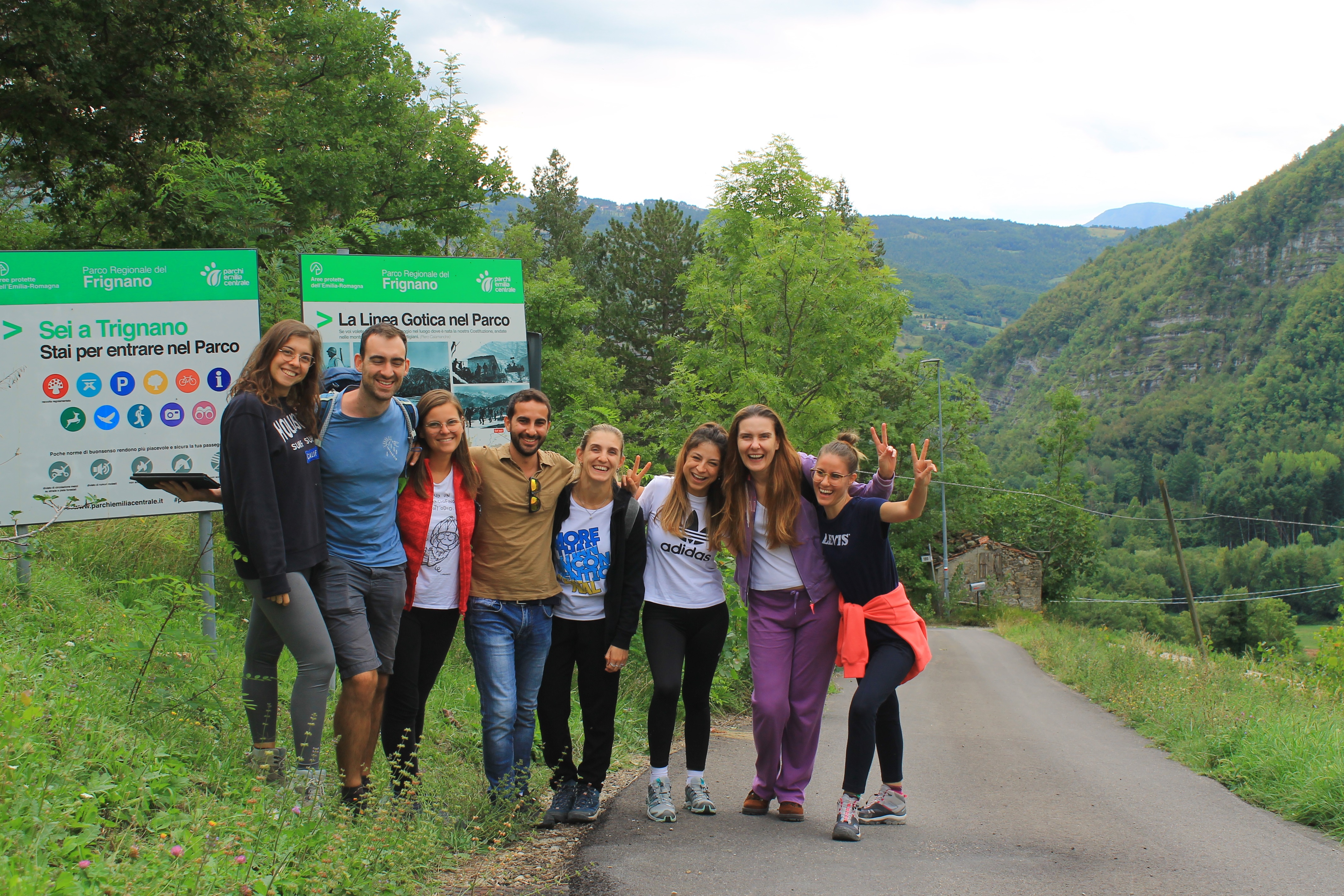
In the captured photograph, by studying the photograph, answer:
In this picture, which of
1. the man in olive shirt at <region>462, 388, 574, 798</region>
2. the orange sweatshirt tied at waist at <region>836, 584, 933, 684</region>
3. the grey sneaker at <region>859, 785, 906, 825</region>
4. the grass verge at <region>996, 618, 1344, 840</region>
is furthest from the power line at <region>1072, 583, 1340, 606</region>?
the man in olive shirt at <region>462, 388, 574, 798</region>

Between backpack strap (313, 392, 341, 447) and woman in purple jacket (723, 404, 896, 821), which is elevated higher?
backpack strap (313, 392, 341, 447)

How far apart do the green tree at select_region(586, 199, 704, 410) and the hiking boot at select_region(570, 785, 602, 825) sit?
38.0 m

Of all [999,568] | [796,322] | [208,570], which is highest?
[796,322]

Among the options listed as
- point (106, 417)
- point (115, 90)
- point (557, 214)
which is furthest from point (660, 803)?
point (557, 214)

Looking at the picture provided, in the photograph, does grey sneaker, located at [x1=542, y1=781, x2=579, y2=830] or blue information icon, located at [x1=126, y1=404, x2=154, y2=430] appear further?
blue information icon, located at [x1=126, y1=404, x2=154, y2=430]

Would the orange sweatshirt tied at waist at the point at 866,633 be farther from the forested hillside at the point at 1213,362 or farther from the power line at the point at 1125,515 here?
the forested hillside at the point at 1213,362

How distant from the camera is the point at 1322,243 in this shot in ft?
517

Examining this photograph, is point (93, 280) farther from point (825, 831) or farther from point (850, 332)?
point (850, 332)

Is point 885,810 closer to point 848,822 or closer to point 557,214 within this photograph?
point 848,822

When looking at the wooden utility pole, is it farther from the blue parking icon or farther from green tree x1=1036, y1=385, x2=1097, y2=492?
green tree x1=1036, y1=385, x2=1097, y2=492

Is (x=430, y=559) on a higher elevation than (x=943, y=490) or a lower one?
higher

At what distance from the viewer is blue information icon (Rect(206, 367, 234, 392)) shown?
229 inches

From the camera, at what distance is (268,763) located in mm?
3785

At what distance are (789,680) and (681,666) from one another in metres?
0.57
